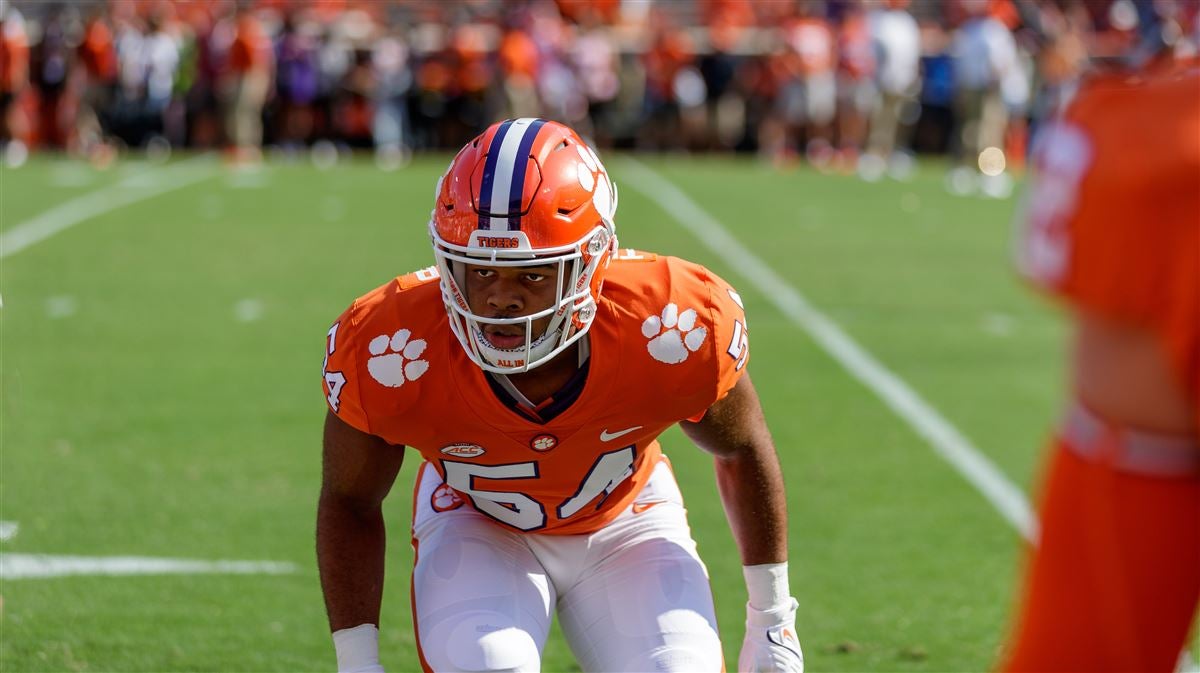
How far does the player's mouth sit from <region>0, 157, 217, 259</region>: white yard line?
8.73 metres

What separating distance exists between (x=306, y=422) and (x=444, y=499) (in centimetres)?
356

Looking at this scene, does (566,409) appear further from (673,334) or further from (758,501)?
(758,501)

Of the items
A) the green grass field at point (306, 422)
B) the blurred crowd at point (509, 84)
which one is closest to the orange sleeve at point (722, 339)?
the green grass field at point (306, 422)

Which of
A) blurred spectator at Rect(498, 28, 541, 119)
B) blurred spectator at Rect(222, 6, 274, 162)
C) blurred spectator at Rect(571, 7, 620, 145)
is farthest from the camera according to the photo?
blurred spectator at Rect(571, 7, 620, 145)

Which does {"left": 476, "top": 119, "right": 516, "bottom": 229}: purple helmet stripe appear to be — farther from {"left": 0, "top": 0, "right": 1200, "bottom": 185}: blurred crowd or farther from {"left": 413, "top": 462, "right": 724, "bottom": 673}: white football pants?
{"left": 0, "top": 0, "right": 1200, "bottom": 185}: blurred crowd

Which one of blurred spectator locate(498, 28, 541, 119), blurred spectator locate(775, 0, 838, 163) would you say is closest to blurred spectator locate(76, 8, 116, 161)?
blurred spectator locate(498, 28, 541, 119)

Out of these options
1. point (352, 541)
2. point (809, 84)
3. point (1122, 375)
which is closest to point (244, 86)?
point (809, 84)

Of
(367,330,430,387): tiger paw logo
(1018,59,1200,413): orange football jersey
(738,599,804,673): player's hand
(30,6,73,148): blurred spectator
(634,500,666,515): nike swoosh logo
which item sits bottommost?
(30,6,73,148): blurred spectator

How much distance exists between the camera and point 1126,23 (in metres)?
2.65

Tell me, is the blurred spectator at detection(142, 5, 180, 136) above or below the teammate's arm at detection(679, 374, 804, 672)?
Result: below

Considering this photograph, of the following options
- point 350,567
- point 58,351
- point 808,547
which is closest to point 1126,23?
point 350,567

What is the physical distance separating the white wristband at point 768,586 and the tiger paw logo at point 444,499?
697mm

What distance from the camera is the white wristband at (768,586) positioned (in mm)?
3521

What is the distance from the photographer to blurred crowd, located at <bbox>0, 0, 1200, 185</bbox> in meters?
18.5
